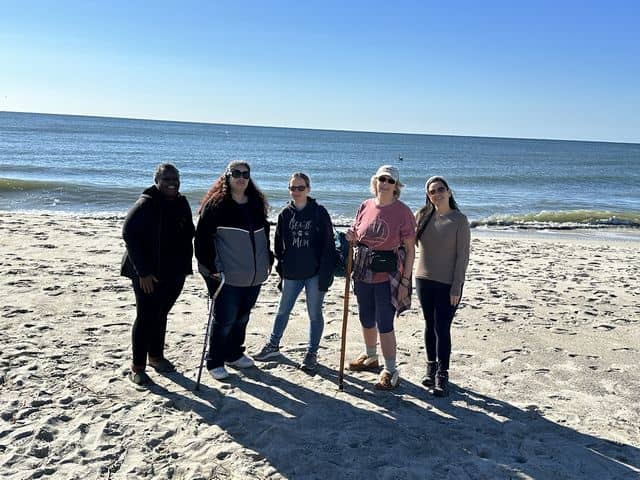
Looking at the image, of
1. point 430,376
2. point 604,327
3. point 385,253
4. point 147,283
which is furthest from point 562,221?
point 147,283

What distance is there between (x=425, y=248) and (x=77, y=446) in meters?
2.99

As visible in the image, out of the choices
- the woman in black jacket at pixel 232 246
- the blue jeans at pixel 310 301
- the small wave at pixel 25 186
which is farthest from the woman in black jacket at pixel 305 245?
the small wave at pixel 25 186

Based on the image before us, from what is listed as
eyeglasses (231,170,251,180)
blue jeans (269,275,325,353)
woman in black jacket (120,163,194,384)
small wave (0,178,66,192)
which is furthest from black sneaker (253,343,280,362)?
small wave (0,178,66,192)

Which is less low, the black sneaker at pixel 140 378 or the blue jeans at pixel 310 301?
the blue jeans at pixel 310 301

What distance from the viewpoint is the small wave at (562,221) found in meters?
18.8

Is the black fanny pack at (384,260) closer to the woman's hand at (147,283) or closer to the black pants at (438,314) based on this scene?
the black pants at (438,314)

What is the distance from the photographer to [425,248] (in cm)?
473

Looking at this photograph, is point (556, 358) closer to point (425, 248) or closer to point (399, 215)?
point (425, 248)

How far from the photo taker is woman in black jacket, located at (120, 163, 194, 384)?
4430 millimetres

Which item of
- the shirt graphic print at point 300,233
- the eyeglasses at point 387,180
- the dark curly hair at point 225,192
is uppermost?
the eyeglasses at point 387,180

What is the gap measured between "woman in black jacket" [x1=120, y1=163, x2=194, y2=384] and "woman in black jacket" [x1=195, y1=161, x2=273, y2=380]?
158 millimetres

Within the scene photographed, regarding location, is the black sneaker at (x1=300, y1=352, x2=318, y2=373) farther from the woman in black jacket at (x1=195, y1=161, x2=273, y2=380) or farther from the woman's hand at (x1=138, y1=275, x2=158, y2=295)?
the woman's hand at (x1=138, y1=275, x2=158, y2=295)

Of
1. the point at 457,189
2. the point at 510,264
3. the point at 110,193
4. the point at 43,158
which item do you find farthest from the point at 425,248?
the point at 43,158

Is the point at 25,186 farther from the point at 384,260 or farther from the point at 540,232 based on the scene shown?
the point at 384,260
